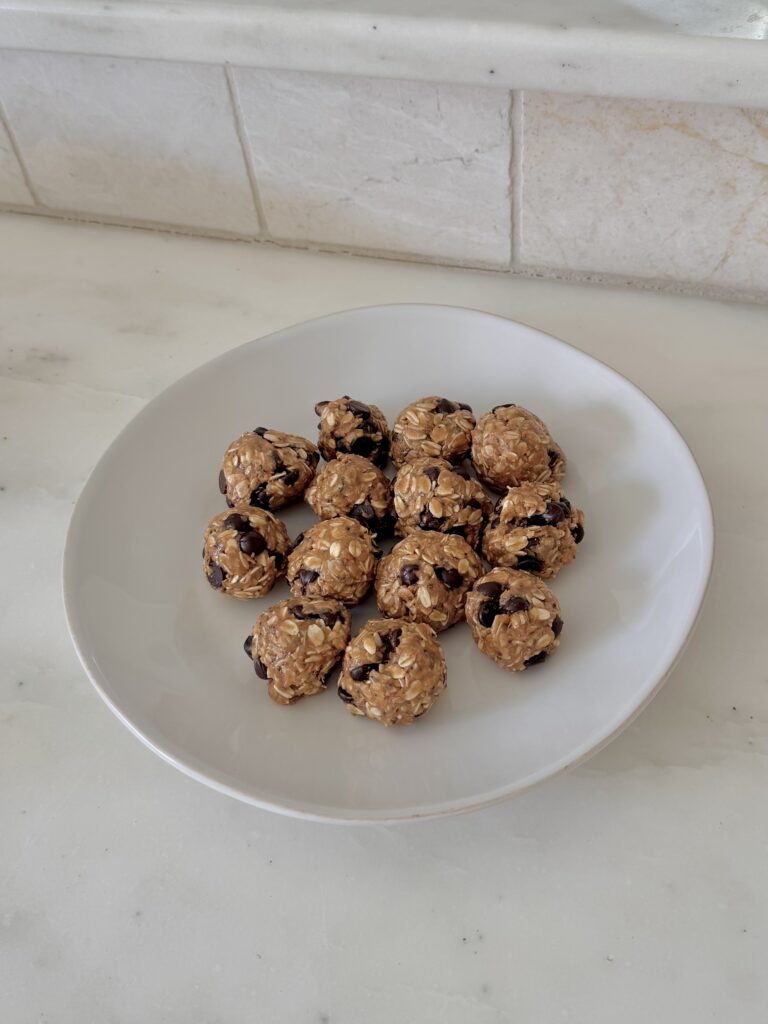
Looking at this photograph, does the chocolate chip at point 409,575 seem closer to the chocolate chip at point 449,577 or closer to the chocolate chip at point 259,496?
the chocolate chip at point 449,577

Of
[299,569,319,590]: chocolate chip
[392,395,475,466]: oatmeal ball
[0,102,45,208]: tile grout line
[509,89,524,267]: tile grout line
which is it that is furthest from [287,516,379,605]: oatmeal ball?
[0,102,45,208]: tile grout line

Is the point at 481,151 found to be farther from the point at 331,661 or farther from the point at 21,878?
the point at 21,878

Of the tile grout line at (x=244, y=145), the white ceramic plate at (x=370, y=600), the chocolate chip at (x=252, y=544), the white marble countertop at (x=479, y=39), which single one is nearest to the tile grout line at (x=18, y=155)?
the white marble countertop at (x=479, y=39)

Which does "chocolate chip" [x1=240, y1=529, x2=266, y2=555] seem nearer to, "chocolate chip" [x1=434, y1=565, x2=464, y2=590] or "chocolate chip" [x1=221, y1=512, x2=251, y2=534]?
"chocolate chip" [x1=221, y1=512, x2=251, y2=534]

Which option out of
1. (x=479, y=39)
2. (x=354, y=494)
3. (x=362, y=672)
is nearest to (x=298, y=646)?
(x=362, y=672)

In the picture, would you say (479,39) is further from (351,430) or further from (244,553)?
(244,553)

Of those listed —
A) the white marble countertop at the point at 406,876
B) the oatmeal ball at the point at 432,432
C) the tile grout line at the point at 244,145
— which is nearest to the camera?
the white marble countertop at the point at 406,876
